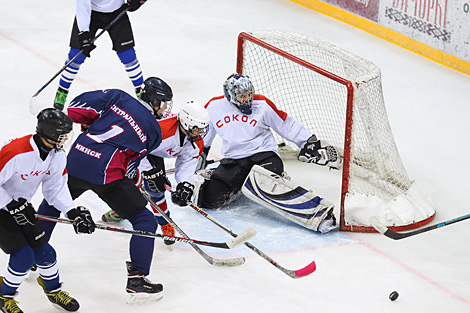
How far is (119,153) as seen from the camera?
13.1 ft

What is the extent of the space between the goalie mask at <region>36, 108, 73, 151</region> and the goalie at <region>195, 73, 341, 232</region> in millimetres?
1471

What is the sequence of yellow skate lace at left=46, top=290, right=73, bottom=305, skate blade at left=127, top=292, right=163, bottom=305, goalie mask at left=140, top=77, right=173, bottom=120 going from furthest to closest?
goalie mask at left=140, top=77, right=173, bottom=120 → skate blade at left=127, top=292, right=163, bottom=305 → yellow skate lace at left=46, top=290, right=73, bottom=305

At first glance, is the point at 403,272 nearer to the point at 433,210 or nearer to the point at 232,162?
the point at 433,210

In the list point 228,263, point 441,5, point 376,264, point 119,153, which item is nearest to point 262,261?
point 228,263

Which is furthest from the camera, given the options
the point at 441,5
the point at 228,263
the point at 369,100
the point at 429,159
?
the point at 441,5

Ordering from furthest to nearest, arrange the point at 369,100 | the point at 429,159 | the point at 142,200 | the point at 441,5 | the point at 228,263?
the point at 441,5
the point at 429,159
the point at 369,100
the point at 228,263
the point at 142,200

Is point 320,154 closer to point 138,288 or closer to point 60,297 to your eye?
point 138,288

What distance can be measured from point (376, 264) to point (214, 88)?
267 cm

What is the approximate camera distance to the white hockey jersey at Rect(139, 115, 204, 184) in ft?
14.1

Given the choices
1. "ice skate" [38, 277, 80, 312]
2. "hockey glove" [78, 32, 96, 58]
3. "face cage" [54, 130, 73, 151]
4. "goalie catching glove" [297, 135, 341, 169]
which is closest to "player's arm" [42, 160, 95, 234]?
"face cage" [54, 130, 73, 151]

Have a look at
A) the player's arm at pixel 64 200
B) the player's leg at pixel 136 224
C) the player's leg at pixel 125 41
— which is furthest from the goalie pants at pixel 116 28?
the player's arm at pixel 64 200

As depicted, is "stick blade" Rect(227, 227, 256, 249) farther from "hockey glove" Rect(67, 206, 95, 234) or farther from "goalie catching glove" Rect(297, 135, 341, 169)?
"goalie catching glove" Rect(297, 135, 341, 169)

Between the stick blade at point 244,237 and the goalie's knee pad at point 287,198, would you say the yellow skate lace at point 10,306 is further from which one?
the goalie's knee pad at point 287,198

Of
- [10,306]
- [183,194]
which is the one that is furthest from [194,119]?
[10,306]
